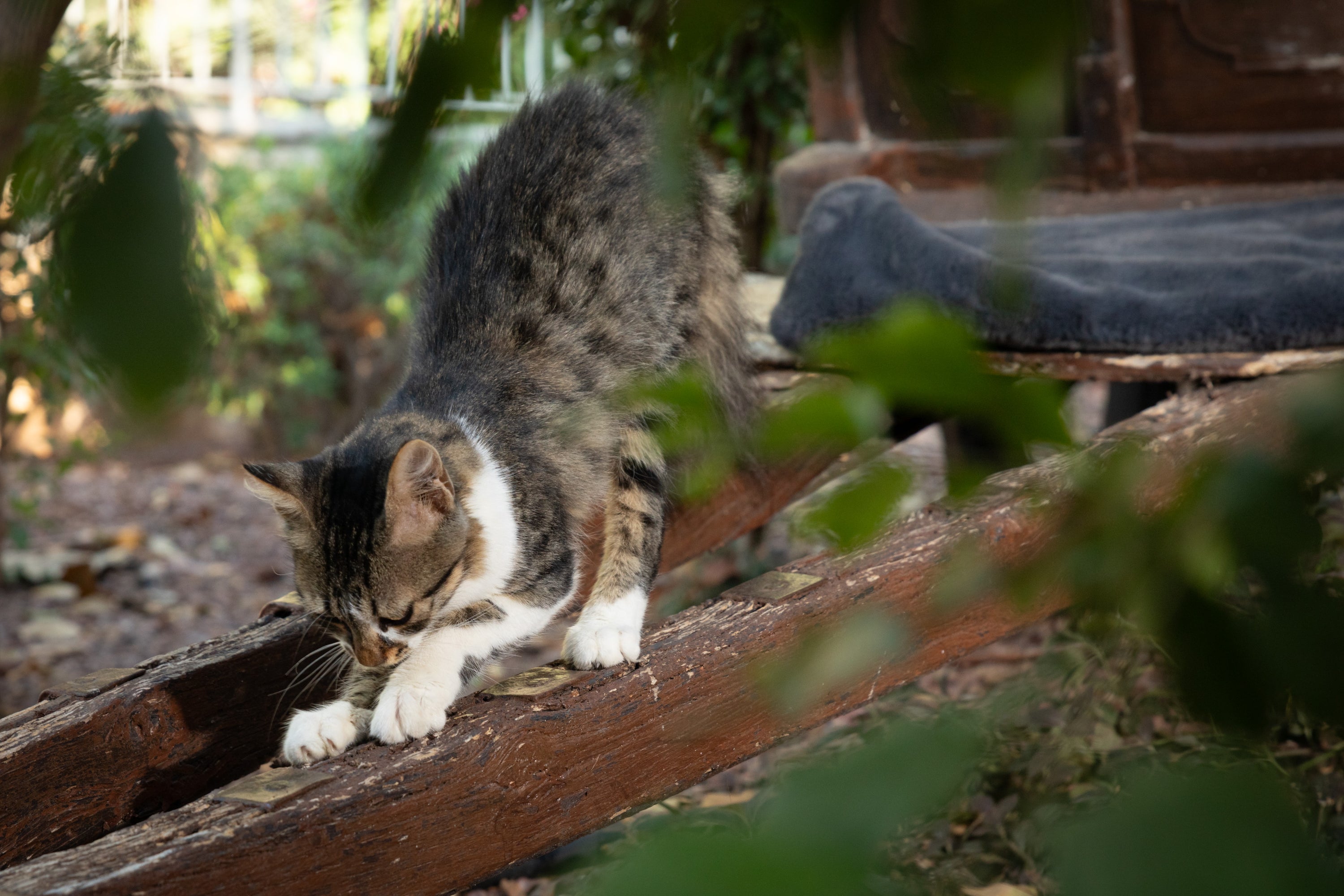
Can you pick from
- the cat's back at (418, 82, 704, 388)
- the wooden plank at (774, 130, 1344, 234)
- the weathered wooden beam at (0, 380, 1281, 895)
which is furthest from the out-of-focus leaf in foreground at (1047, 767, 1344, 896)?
the wooden plank at (774, 130, 1344, 234)

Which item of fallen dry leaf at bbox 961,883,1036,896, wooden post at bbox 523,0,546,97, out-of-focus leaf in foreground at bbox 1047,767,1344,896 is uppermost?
wooden post at bbox 523,0,546,97

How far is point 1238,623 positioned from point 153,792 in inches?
63.8

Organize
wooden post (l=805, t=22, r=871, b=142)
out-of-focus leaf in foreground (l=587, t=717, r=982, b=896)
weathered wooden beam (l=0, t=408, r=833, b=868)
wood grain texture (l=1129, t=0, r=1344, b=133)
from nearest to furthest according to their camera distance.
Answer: out-of-focus leaf in foreground (l=587, t=717, r=982, b=896), weathered wooden beam (l=0, t=408, r=833, b=868), wood grain texture (l=1129, t=0, r=1344, b=133), wooden post (l=805, t=22, r=871, b=142)

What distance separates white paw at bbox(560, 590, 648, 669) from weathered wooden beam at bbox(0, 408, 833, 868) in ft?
1.43

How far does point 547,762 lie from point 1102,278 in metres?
→ 1.78

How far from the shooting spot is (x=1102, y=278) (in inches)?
100

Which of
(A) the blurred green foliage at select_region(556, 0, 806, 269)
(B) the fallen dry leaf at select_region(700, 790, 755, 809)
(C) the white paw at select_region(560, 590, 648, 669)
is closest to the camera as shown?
(C) the white paw at select_region(560, 590, 648, 669)

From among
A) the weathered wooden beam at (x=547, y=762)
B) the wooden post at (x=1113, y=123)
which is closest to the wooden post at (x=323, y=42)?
the weathered wooden beam at (x=547, y=762)

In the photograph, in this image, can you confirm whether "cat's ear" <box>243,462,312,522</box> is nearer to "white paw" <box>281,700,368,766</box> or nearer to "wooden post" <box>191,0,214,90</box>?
"white paw" <box>281,700,368,766</box>

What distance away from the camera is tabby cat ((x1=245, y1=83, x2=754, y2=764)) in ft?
6.12

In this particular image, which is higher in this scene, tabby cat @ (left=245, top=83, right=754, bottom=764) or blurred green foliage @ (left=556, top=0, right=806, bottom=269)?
blurred green foliage @ (left=556, top=0, right=806, bottom=269)

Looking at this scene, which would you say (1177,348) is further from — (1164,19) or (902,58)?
(902,58)

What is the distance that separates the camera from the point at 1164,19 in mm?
3416

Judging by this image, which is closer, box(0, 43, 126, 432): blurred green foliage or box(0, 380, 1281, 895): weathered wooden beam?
box(0, 43, 126, 432): blurred green foliage
